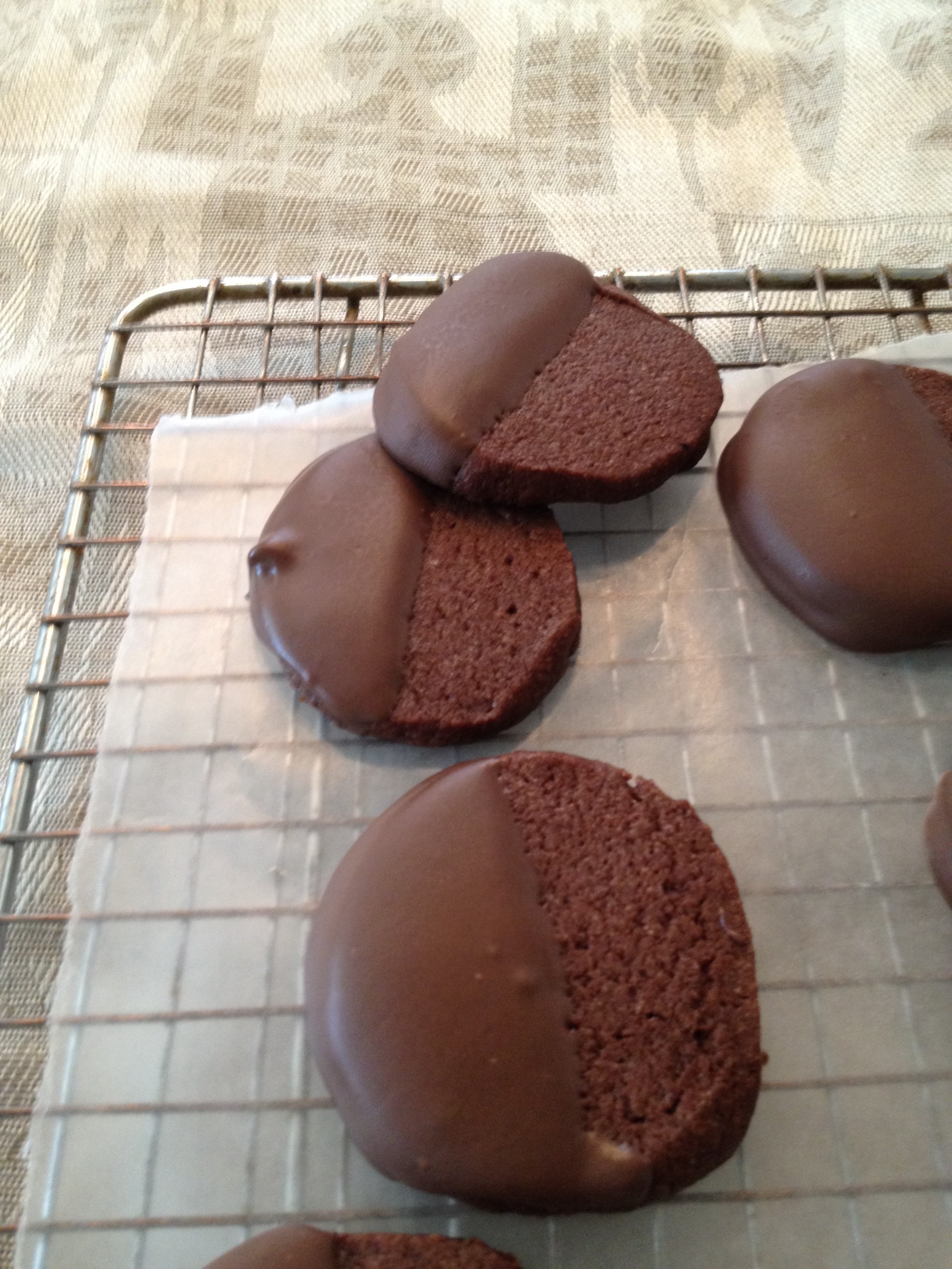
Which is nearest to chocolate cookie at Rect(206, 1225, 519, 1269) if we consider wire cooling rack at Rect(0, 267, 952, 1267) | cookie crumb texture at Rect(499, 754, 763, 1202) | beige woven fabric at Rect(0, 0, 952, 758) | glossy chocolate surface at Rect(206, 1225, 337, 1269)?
A: glossy chocolate surface at Rect(206, 1225, 337, 1269)

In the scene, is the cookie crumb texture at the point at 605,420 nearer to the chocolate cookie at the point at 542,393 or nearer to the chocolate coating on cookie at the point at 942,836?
the chocolate cookie at the point at 542,393

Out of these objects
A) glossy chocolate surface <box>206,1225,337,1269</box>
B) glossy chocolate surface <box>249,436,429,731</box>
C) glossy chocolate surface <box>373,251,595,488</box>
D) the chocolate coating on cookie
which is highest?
glossy chocolate surface <box>373,251,595,488</box>

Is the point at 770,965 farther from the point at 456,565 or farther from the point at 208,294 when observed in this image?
the point at 208,294

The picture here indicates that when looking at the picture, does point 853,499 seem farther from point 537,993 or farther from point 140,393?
point 140,393

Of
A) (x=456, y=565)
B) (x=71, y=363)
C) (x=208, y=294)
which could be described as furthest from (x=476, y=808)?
(x=71, y=363)

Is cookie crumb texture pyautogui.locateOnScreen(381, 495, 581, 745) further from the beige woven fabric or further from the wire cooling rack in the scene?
the beige woven fabric

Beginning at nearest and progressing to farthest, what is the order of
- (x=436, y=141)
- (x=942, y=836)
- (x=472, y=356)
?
Answer: (x=942, y=836) → (x=472, y=356) → (x=436, y=141)

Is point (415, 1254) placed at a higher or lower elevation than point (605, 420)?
lower

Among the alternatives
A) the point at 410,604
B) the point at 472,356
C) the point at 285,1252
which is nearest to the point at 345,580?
the point at 410,604
